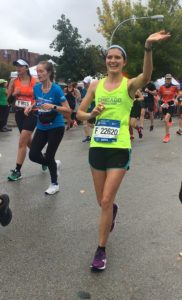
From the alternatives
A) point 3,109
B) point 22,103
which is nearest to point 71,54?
point 3,109

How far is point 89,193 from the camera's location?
244 inches

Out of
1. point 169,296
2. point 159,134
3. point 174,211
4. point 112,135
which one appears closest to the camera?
point 169,296

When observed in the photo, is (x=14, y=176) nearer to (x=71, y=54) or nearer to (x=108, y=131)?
(x=108, y=131)

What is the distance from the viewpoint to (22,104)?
274 inches

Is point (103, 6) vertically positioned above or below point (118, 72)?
above

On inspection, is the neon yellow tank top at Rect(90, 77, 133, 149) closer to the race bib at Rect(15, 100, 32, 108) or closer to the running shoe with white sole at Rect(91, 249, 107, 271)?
the running shoe with white sole at Rect(91, 249, 107, 271)

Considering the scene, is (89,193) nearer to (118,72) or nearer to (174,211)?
→ (174,211)

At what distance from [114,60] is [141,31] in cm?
3534

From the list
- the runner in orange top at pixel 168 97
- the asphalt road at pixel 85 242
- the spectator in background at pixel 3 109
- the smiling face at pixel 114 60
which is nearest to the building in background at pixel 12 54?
the spectator in background at pixel 3 109

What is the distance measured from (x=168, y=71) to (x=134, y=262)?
3616cm

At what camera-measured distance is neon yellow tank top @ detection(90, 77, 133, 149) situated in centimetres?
377

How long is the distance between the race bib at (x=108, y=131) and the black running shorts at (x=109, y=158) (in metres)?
0.09

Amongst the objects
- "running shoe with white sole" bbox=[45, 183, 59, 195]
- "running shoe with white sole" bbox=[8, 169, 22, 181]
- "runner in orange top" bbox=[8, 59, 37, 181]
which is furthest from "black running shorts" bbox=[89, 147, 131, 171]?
"running shoe with white sole" bbox=[8, 169, 22, 181]

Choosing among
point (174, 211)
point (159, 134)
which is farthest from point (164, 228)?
point (159, 134)
